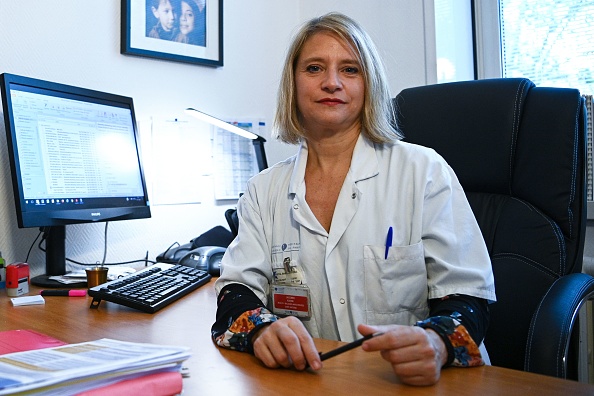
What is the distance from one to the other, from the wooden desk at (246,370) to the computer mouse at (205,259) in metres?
0.45

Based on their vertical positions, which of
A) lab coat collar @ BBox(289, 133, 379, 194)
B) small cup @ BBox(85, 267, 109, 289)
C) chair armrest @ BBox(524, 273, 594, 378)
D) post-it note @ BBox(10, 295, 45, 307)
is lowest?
chair armrest @ BBox(524, 273, 594, 378)

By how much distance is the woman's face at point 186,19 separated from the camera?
6.97ft

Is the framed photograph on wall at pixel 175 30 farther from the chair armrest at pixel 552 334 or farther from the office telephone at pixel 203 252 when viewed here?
the chair armrest at pixel 552 334

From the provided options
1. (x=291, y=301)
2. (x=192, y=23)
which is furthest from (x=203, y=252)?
(x=192, y=23)

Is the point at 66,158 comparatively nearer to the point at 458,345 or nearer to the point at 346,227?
the point at 346,227

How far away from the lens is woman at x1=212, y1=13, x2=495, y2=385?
3.68 feet

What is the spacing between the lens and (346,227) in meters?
1.18

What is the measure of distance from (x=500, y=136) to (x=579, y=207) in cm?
24

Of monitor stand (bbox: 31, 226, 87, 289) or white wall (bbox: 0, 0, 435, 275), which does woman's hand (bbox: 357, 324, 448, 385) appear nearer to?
monitor stand (bbox: 31, 226, 87, 289)

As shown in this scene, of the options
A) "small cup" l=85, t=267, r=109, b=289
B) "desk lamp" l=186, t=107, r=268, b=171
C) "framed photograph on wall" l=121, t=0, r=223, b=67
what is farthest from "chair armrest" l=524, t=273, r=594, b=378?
"framed photograph on wall" l=121, t=0, r=223, b=67

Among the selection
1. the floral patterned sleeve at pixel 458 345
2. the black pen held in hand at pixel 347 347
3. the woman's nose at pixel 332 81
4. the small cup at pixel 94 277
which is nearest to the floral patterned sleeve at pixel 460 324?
the floral patterned sleeve at pixel 458 345

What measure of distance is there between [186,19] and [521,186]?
4.40ft

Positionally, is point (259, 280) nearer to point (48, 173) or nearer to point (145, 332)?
point (145, 332)

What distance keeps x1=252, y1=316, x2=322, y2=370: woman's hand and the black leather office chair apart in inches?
24.1
